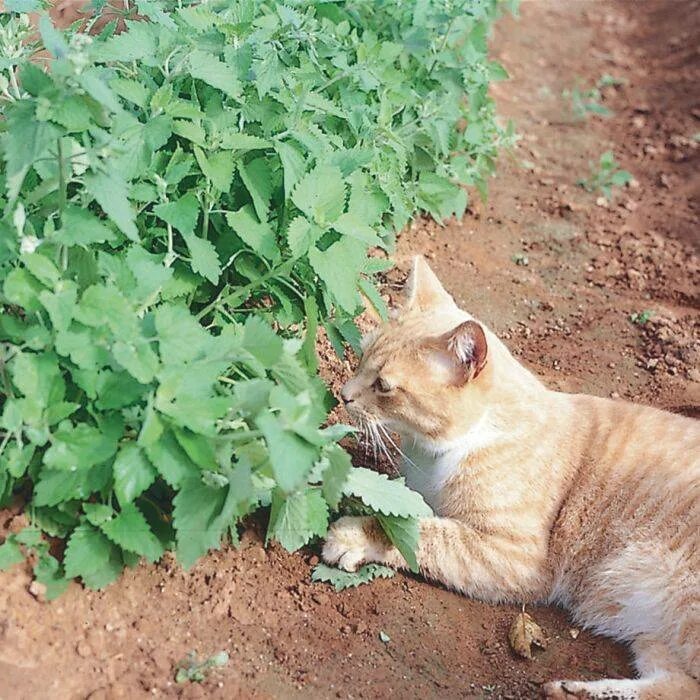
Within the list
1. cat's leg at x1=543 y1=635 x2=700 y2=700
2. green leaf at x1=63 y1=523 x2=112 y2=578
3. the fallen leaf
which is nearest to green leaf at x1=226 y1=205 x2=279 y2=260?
green leaf at x1=63 y1=523 x2=112 y2=578

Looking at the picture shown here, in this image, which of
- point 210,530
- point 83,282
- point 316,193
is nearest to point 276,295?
point 316,193

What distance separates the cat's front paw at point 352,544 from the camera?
11.1 ft

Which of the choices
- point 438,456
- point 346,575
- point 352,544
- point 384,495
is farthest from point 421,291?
point 346,575

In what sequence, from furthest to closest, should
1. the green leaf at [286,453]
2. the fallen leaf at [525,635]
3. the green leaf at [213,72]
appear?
1. the fallen leaf at [525,635]
2. the green leaf at [213,72]
3. the green leaf at [286,453]

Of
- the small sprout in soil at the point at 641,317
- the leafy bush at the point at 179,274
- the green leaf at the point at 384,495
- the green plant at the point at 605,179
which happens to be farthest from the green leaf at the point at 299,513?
the green plant at the point at 605,179

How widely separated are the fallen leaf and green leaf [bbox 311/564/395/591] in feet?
1.50

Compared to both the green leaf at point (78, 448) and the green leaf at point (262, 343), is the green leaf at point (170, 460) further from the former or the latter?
the green leaf at point (262, 343)

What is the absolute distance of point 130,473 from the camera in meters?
2.68

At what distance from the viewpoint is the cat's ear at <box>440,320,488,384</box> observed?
126 inches

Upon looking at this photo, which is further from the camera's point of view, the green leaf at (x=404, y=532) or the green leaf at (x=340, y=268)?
the green leaf at (x=404, y=532)

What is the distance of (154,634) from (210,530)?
45cm

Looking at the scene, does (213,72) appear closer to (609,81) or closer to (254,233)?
(254,233)

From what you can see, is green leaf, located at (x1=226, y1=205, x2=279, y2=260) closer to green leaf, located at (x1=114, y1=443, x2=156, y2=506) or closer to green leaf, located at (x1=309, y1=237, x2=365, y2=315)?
green leaf, located at (x1=309, y1=237, x2=365, y2=315)

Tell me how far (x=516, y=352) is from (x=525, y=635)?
1.76 m
